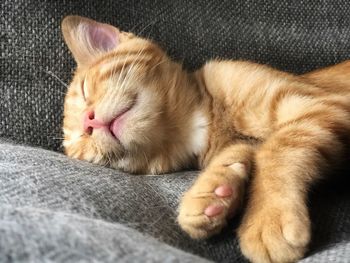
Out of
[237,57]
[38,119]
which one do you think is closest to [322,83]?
[237,57]

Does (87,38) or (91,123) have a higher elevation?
(87,38)

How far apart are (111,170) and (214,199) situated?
1.05ft

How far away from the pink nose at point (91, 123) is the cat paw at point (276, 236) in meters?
0.45

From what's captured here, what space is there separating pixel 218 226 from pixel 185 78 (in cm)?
55

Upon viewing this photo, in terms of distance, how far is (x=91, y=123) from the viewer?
1109 millimetres

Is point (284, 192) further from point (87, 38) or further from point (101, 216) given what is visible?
point (87, 38)

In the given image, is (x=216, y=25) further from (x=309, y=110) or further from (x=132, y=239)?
(x=132, y=239)

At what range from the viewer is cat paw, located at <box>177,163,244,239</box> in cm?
78

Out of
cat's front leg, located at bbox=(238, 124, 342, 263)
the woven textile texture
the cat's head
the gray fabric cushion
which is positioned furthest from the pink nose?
cat's front leg, located at bbox=(238, 124, 342, 263)

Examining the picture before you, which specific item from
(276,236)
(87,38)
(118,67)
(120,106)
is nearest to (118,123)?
(120,106)

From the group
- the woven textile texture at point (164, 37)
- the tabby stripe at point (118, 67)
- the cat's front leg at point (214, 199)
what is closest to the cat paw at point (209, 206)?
the cat's front leg at point (214, 199)

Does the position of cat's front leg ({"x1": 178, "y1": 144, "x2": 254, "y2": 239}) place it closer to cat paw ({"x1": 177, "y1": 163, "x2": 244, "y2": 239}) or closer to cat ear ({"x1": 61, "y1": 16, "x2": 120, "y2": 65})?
cat paw ({"x1": 177, "y1": 163, "x2": 244, "y2": 239})

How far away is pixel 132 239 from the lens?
604mm

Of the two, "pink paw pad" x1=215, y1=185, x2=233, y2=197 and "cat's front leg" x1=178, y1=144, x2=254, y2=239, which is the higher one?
"pink paw pad" x1=215, y1=185, x2=233, y2=197
